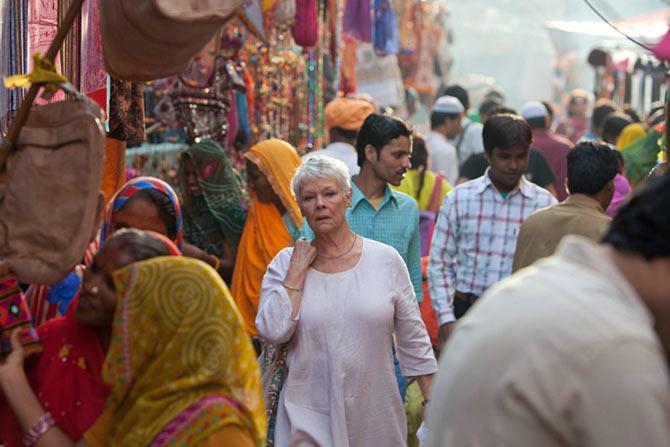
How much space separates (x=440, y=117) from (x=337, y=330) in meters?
7.05

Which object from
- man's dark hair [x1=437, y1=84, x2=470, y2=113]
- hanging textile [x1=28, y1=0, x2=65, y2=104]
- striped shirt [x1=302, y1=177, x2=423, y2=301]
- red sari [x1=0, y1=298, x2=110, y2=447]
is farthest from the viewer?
man's dark hair [x1=437, y1=84, x2=470, y2=113]

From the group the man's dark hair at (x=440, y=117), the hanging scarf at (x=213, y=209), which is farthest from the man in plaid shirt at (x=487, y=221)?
the man's dark hair at (x=440, y=117)

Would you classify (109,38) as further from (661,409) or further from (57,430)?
(661,409)

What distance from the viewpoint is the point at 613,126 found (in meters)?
12.9

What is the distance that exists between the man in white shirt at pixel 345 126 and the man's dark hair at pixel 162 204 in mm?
3654

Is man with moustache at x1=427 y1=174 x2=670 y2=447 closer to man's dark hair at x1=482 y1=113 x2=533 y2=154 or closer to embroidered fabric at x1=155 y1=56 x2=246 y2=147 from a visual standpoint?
man's dark hair at x1=482 y1=113 x2=533 y2=154

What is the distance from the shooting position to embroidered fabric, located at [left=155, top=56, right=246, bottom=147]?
8.52m

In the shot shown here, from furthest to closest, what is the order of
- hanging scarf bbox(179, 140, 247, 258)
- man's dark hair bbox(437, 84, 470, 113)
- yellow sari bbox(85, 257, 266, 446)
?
man's dark hair bbox(437, 84, 470, 113) < hanging scarf bbox(179, 140, 247, 258) < yellow sari bbox(85, 257, 266, 446)

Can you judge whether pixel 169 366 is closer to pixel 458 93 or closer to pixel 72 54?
pixel 72 54

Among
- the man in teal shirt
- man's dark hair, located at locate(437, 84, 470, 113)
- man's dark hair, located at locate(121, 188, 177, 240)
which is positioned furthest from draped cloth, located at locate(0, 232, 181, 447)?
man's dark hair, located at locate(437, 84, 470, 113)

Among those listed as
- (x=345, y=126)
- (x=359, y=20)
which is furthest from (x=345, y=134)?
(x=359, y=20)

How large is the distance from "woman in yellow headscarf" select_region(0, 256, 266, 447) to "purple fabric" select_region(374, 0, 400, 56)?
11652 mm

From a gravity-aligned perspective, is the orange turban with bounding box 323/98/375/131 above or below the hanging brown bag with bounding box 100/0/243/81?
below

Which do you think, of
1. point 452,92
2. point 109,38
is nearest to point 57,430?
point 109,38
